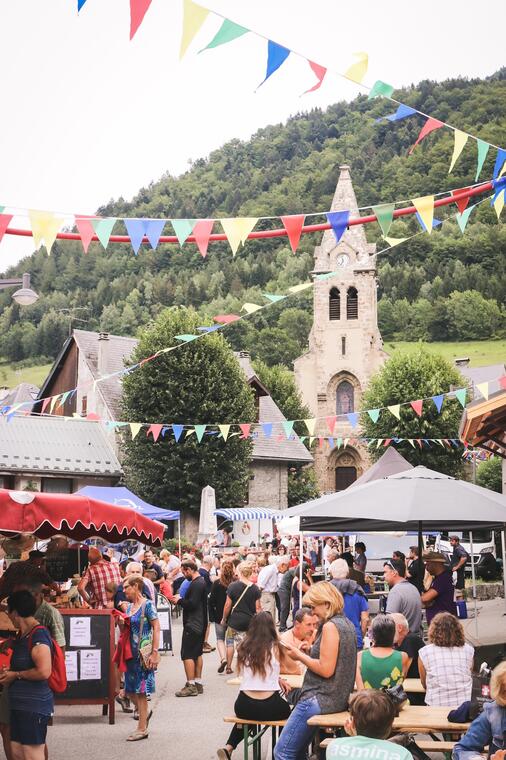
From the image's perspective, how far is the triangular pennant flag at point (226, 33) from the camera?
250 inches

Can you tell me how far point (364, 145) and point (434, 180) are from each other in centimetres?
3229

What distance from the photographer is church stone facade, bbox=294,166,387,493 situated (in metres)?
65.4

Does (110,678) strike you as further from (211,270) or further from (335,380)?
(211,270)

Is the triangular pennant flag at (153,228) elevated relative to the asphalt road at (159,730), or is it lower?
elevated

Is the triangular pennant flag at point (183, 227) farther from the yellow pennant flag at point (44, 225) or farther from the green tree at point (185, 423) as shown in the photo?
the green tree at point (185, 423)

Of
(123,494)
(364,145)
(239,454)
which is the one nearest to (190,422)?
(239,454)

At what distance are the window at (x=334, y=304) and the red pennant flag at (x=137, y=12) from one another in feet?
202

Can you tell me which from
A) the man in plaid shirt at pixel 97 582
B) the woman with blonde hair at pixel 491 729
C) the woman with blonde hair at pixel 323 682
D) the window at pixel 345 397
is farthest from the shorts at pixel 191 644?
the window at pixel 345 397

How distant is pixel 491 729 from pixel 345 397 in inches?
2404

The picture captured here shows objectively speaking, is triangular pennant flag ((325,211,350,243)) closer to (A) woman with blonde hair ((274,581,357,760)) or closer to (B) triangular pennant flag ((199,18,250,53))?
(B) triangular pennant flag ((199,18,250,53))

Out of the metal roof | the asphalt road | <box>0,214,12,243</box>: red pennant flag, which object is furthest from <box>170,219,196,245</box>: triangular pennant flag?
the metal roof

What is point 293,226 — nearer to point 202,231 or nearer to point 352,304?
point 202,231

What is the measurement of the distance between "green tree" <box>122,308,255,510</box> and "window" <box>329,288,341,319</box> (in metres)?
25.2

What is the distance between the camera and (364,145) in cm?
14488
